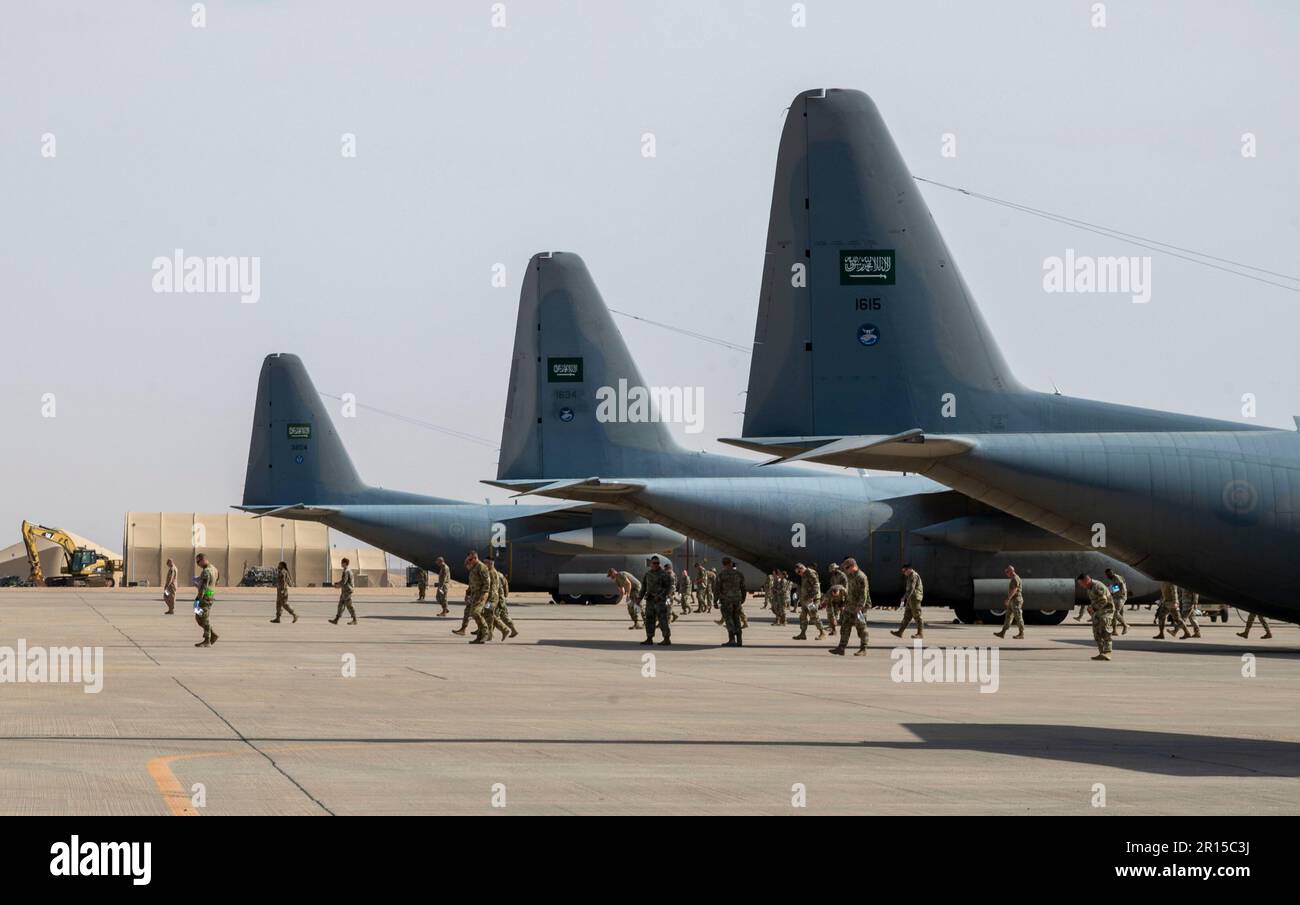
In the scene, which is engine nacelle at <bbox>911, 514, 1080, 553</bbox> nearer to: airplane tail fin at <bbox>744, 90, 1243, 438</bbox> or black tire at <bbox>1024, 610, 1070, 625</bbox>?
black tire at <bbox>1024, 610, 1070, 625</bbox>

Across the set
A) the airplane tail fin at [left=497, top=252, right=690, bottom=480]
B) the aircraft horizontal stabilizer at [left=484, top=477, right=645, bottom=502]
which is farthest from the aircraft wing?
the airplane tail fin at [left=497, top=252, right=690, bottom=480]

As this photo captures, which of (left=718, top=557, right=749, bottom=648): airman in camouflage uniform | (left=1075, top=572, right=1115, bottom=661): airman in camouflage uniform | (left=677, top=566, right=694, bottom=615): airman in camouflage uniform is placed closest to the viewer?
(left=1075, top=572, right=1115, bottom=661): airman in camouflage uniform

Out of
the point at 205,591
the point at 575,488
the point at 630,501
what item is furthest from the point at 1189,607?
the point at 205,591

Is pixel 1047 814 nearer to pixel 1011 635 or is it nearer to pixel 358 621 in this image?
pixel 1011 635

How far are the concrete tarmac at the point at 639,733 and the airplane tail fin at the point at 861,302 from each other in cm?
448

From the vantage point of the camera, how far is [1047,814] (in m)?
10.1

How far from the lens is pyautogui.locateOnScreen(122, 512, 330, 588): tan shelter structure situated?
109 m

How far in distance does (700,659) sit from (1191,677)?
845 centimetres

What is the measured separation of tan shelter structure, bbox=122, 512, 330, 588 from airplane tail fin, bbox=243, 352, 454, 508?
49.0 metres

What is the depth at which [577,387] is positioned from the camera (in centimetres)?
4419

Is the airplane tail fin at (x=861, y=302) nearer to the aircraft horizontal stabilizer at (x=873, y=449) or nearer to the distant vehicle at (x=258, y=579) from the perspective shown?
the aircraft horizontal stabilizer at (x=873, y=449)

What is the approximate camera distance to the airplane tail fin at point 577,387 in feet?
144

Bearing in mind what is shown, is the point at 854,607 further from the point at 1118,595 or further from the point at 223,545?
the point at 223,545
